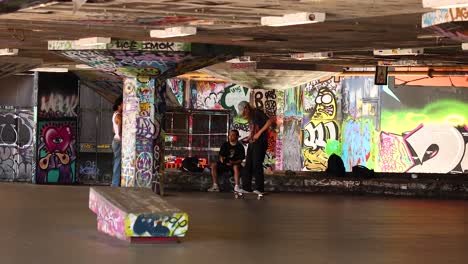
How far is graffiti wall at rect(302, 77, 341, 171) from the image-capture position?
112 feet

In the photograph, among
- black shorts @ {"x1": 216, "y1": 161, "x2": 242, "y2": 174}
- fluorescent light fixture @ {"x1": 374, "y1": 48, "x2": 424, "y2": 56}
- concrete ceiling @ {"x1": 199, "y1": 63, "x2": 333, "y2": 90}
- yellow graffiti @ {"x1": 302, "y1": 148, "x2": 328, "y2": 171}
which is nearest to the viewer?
fluorescent light fixture @ {"x1": 374, "y1": 48, "x2": 424, "y2": 56}

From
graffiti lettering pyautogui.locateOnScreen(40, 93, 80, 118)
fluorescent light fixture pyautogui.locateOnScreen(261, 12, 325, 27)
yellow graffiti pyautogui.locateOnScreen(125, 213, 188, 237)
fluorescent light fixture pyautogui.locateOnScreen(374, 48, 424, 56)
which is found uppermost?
fluorescent light fixture pyautogui.locateOnScreen(374, 48, 424, 56)

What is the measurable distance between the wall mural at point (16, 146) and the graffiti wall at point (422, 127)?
444 inches

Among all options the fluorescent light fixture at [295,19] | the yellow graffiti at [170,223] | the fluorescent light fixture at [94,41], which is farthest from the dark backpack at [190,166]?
the yellow graffiti at [170,223]

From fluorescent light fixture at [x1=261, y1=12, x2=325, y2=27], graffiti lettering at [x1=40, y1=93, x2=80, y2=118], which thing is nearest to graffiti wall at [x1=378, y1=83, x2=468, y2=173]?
graffiti lettering at [x1=40, y1=93, x2=80, y2=118]

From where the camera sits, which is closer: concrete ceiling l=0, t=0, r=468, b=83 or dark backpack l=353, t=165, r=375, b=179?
concrete ceiling l=0, t=0, r=468, b=83

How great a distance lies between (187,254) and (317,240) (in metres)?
2.55

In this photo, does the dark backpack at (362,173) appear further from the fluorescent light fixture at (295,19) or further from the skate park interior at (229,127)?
the fluorescent light fixture at (295,19)

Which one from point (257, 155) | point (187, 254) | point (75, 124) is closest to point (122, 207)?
point (187, 254)

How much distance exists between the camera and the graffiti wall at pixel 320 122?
112ft

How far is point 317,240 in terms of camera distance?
46.5 feet

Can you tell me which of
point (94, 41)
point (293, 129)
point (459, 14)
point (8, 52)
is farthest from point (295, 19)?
point (293, 129)

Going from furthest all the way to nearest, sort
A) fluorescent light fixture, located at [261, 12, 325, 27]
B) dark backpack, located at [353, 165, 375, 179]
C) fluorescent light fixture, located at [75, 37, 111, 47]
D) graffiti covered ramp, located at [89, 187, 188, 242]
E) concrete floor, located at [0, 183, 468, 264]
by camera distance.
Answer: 1. dark backpack, located at [353, 165, 375, 179]
2. fluorescent light fixture, located at [75, 37, 111, 47]
3. fluorescent light fixture, located at [261, 12, 325, 27]
4. graffiti covered ramp, located at [89, 187, 188, 242]
5. concrete floor, located at [0, 183, 468, 264]

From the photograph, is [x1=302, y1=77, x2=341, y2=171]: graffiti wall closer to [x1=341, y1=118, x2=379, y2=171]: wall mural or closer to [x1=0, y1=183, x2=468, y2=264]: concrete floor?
[x1=341, y1=118, x2=379, y2=171]: wall mural
